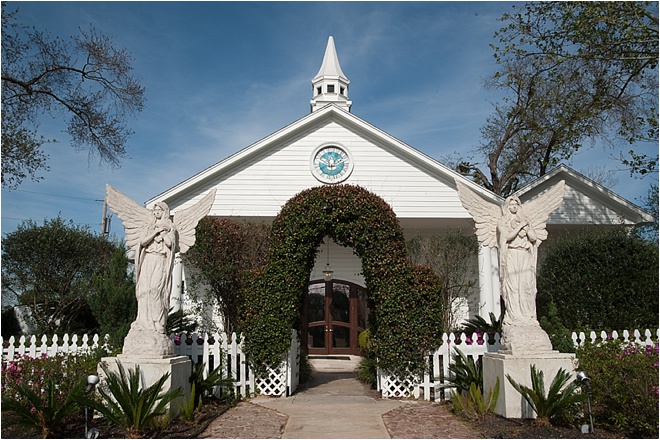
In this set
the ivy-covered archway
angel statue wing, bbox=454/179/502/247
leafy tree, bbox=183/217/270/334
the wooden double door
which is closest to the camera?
angel statue wing, bbox=454/179/502/247

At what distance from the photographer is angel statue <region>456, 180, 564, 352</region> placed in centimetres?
741

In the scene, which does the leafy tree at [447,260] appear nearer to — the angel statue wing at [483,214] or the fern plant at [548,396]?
the angel statue wing at [483,214]

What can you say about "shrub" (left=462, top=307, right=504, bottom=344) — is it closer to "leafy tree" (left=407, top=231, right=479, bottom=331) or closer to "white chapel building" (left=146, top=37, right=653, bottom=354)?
"leafy tree" (left=407, top=231, right=479, bottom=331)

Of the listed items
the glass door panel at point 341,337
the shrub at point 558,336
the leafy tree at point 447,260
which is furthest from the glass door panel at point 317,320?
the shrub at point 558,336

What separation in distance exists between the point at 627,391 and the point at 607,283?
6318mm

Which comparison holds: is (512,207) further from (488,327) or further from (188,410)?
(188,410)

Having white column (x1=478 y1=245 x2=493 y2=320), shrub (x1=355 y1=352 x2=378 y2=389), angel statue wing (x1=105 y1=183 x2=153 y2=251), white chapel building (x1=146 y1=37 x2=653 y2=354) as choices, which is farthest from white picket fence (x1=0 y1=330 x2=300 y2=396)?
white column (x1=478 y1=245 x2=493 y2=320)

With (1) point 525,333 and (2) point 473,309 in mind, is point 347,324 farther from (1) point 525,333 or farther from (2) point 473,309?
(1) point 525,333

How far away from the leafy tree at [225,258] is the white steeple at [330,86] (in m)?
12.0

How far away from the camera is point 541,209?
316 inches

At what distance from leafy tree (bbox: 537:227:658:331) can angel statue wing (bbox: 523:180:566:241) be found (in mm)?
4219

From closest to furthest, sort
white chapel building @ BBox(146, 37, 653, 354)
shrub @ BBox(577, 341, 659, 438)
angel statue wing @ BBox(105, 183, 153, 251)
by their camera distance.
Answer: shrub @ BBox(577, 341, 659, 438) < angel statue wing @ BBox(105, 183, 153, 251) < white chapel building @ BBox(146, 37, 653, 354)

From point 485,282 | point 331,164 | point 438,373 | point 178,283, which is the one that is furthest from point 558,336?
point 178,283

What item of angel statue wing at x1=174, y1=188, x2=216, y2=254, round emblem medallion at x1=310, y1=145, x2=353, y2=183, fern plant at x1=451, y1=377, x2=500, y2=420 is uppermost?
round emblem medallion at x1=310, y1=145, x2=353, y2=183
